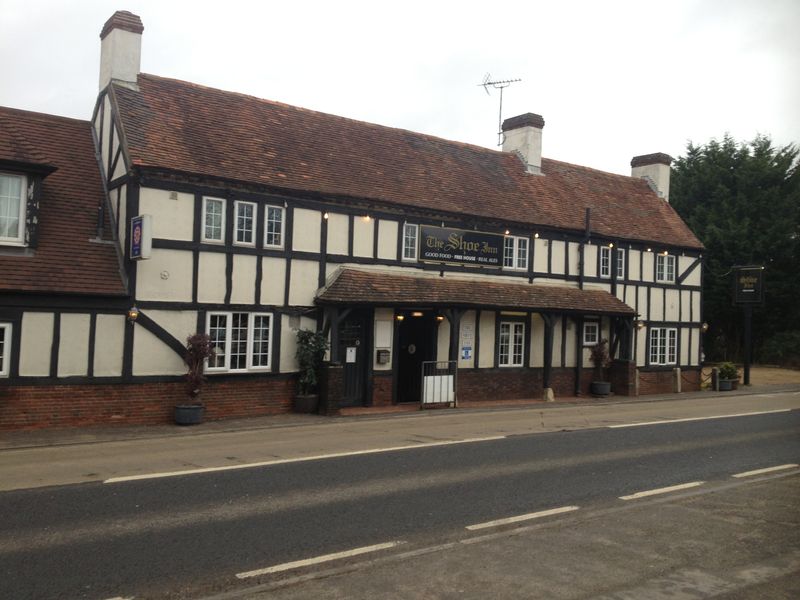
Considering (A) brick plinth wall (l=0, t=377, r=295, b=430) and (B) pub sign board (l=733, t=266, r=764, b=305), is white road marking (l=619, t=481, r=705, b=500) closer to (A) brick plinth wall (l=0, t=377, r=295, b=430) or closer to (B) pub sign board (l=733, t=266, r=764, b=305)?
(A) brick plinth wall (l=0, t=377, r=295, b=430)

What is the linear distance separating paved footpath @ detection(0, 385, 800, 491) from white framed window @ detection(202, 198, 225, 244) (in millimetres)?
4291

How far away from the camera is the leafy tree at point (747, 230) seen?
3956 centimetres

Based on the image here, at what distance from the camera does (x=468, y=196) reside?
74.9 ft

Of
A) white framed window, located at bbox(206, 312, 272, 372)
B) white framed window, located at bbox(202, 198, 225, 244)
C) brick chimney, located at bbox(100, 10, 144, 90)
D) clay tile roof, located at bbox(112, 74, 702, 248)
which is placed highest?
brick chimney, located at bbox(100, 10, 144, 90)

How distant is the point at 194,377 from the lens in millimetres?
16172

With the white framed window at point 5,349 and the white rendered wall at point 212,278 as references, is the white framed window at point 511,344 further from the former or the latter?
the white framed window at point 5,349

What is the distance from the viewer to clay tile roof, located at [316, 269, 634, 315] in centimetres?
1875

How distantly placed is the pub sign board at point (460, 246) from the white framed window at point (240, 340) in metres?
5.41

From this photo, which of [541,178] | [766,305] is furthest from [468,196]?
[766,305]

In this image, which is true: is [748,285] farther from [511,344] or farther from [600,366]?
[511,344]

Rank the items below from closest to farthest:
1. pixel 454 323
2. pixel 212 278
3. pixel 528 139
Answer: pixel 212 278 → pixel 454 323 → pixel 528 139

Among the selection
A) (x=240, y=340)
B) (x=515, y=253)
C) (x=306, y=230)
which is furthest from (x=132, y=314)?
(x=515, y=253)

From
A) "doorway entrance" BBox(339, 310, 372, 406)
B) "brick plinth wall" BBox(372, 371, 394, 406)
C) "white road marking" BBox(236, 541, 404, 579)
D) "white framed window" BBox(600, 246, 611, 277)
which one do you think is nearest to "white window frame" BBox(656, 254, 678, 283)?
"white framed window" BBox(600, 246, 611, 277)

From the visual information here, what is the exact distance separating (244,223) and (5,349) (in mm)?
5887
